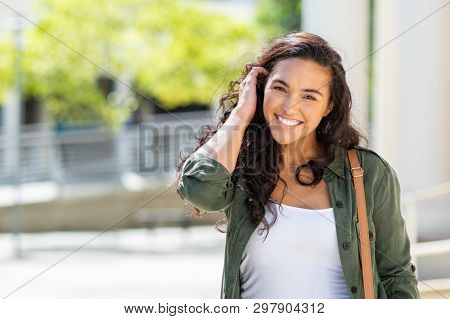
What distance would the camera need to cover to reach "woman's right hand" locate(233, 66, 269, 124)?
2232 mm

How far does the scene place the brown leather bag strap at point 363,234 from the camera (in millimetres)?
2070

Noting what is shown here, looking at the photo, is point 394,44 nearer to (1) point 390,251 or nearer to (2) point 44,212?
(1) point 390,251

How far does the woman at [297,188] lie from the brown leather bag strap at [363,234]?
0.05 feet

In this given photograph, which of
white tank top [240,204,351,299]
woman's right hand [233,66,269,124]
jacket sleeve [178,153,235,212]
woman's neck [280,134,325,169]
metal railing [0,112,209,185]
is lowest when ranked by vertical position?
metal railing [0,112,209,185]

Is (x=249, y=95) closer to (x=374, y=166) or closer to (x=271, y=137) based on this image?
(x=271, y=137)

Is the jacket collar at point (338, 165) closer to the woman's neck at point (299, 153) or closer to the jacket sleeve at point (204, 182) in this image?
the woman's neck at point (299, 153)

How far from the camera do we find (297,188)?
85.7 inches

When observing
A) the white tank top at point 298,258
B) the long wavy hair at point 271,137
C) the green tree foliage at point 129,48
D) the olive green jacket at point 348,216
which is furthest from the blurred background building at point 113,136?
the white tank top at point 298,258

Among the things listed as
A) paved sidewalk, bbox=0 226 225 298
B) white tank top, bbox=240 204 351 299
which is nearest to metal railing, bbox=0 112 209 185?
paved sidewalk, bbox=0 226 225 298

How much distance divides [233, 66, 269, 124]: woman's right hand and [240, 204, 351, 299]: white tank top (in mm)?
286

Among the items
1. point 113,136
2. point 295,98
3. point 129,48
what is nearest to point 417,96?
point 295,98

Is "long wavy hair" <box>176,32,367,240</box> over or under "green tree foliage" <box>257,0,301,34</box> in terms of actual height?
under

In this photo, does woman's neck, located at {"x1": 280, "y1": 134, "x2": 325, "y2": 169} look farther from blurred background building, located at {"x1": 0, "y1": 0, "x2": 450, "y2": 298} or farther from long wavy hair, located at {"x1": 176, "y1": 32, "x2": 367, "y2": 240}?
blurred background building, located at {"x1": 0, "y1": 0, "x2": 450, "y2": 298}

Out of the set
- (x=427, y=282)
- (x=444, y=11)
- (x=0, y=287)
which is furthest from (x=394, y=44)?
(x=0, y=287)
